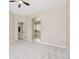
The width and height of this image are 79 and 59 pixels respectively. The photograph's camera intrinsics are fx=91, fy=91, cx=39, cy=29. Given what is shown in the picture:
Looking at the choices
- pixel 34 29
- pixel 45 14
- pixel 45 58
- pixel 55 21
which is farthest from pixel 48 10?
pixel 45 58

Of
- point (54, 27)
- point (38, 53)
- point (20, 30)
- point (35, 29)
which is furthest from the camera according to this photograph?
point (20, 30)

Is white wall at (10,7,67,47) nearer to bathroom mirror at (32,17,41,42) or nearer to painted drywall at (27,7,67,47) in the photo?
painted drywall at (27,7,67,47)

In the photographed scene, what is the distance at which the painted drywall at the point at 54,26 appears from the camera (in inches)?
222

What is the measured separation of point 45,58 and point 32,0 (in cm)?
282

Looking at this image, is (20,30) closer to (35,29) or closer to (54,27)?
(35,29)

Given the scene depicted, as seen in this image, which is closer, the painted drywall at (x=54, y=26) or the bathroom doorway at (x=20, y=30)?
the painted drywall at (x=54, y=26)

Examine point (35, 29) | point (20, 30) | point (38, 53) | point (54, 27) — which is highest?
point (54, 27)

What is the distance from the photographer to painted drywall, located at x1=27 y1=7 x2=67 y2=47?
18.5ft

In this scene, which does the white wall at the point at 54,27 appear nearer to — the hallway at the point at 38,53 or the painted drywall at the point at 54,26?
the painted drywall at the point at 54,26

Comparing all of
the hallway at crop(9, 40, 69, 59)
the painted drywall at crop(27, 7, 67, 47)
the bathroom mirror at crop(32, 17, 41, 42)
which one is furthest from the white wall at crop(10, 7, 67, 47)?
the hallway at crop(9, 40, 69, 59)

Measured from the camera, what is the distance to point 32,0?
4539 millimetres

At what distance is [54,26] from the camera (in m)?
6.18

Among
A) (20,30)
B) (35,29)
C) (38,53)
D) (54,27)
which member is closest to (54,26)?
(54,27)

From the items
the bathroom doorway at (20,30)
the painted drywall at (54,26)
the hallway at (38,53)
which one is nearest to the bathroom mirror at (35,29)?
the painted drywall at (54,26)
